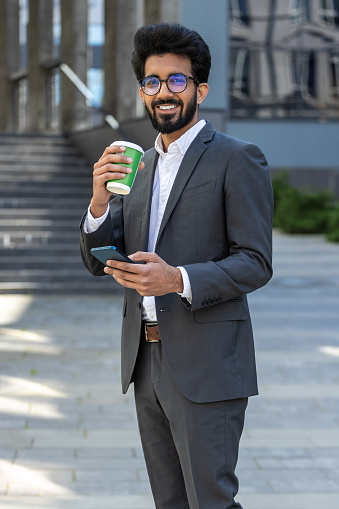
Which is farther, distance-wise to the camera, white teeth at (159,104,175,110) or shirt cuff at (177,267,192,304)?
white teeth at (159,104,175,110)

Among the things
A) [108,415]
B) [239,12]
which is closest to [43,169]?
[239,12]

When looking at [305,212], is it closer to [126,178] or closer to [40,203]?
[40,203]

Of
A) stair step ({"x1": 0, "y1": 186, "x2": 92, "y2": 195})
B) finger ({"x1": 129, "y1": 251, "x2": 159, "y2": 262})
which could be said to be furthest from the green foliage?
finger ({"x1": 129, "y1": 251, "x2": 159, "y2": 262})

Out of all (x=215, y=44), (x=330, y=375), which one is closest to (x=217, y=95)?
(x=215, y=44)

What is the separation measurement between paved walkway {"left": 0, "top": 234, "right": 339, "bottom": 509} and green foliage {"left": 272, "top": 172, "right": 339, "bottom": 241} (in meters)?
12.7

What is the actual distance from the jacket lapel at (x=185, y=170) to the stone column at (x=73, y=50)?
1527 cm

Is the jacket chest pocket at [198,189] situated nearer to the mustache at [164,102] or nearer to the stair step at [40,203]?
the mustache at [164,102]

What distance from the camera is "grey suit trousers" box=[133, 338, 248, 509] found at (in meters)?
2.58

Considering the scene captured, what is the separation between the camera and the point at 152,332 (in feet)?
8.80

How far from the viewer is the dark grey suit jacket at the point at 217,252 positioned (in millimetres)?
2533

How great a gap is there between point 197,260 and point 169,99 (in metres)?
0.51

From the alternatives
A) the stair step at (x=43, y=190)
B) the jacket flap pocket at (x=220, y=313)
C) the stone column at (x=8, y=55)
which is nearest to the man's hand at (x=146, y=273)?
the jacket flap pocket at (x=220, y=313)

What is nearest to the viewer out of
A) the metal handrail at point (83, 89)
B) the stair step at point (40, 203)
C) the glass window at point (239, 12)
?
the stair step at point (40, 203)

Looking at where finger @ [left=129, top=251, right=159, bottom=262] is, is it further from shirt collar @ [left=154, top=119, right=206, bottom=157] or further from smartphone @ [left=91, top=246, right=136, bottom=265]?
shirt collar @ [left=154, top=119, right=206, bottom=157]
